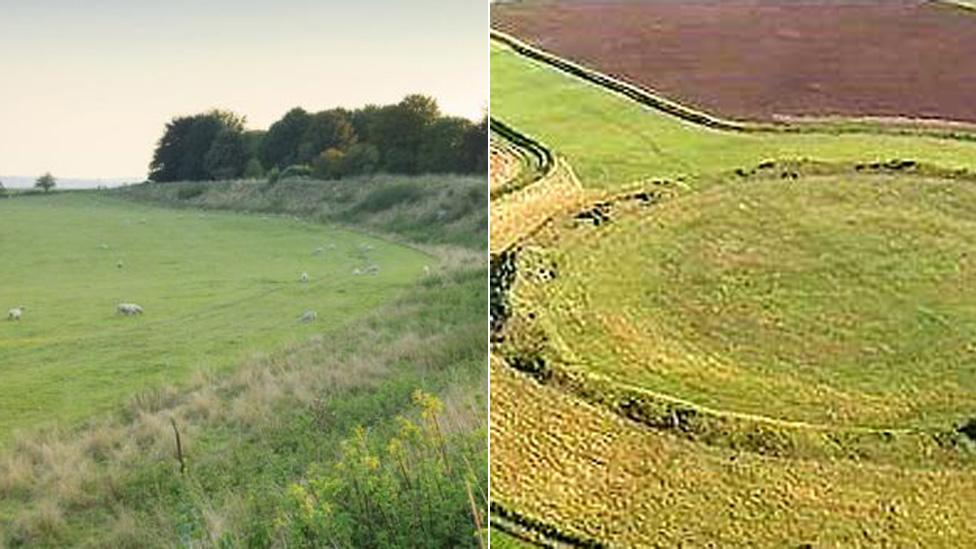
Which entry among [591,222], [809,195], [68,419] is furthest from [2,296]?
[809,195]

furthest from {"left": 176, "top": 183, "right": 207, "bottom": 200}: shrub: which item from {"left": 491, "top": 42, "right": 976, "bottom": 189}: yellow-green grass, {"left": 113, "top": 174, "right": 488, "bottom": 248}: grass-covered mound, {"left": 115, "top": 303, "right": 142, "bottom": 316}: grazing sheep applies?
{"left": 491, "top": 42, "right": 976, "bottom": 189}: yellow-green grass

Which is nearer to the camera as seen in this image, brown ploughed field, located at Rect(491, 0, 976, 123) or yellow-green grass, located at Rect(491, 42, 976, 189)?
yellow-green grass, located at Rect(491, 42, 976, 189)

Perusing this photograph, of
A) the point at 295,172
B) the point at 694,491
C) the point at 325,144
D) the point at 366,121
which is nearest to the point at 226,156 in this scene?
the point at 366,121

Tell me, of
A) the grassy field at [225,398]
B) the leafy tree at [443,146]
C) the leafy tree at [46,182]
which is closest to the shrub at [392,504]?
the grassy field at [225,398]

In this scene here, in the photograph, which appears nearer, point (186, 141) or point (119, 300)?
point (186, 141)

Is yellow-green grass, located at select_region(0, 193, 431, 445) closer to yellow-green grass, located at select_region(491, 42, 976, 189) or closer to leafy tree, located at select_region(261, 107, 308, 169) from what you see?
leafy tree, located at select_region(261, 107, 308, 169)

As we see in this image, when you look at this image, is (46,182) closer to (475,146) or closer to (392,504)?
(392,504)
